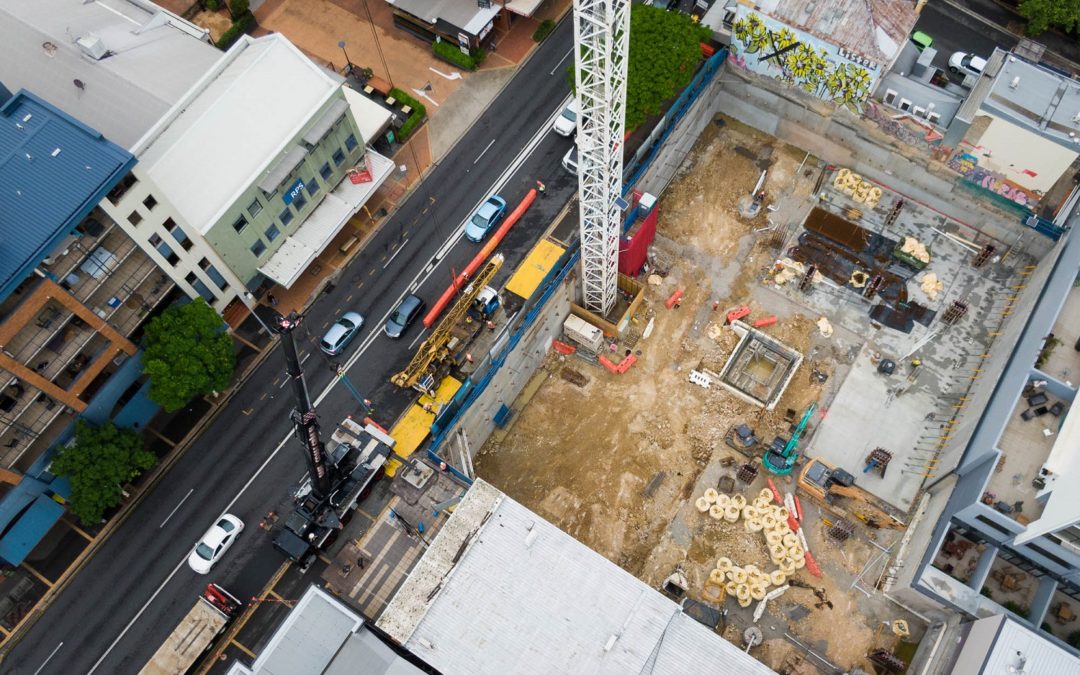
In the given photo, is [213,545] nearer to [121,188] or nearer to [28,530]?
[28,530]

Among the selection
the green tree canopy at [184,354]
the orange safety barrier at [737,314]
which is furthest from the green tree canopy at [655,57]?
the green tree canopy at [184,354]

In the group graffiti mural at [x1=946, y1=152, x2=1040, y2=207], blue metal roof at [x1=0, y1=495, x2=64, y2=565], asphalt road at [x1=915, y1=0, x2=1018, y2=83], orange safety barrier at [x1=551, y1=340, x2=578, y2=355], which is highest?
asphalt road at [x1=915, y1=0, x2=1018, y2=83]

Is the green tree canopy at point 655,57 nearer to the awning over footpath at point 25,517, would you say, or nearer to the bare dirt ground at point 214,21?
the bare dirt ground at point 214,21

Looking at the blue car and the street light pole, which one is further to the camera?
the street light pole

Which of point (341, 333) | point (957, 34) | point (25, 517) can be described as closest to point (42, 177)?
point (341, 333)

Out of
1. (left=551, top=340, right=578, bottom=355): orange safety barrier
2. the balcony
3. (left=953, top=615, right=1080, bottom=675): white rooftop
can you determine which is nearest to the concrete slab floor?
the balcony

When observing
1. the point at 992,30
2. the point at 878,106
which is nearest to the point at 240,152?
the point at 878,106

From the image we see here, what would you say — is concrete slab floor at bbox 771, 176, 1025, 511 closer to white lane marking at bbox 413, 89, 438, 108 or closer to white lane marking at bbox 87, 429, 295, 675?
white lane marking at bbox 413, 89, 438, 108
